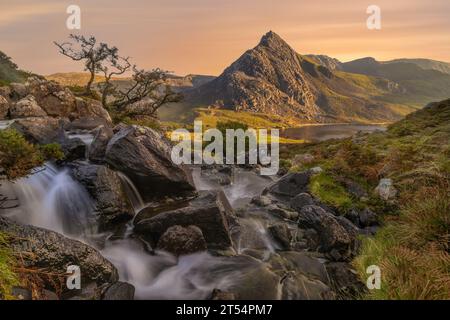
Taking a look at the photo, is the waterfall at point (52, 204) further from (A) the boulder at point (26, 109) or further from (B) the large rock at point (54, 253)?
(A) the boulder at point (26, 109)

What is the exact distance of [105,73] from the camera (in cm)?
3316

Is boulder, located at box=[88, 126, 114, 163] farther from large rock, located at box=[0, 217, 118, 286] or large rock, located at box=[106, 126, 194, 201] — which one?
large rock, located at box=[0, 217, 118, 286]

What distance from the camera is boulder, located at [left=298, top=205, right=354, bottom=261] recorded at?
10812 millimetres

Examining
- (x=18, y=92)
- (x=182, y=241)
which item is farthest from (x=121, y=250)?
(x=18, y=92)

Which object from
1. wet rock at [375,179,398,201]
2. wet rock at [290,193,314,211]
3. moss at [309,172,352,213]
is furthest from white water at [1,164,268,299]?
wet rock at [375,179,398,201]

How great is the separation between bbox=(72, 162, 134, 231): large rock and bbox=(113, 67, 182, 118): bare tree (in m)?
21.6

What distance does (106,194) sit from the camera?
1207 centimetres

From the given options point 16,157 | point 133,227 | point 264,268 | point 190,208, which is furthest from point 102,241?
point 264,268

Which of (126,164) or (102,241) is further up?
(126,164)

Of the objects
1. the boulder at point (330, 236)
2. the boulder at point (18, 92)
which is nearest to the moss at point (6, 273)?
the boulder at point (330, 236)

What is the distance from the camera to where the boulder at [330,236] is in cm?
1081
